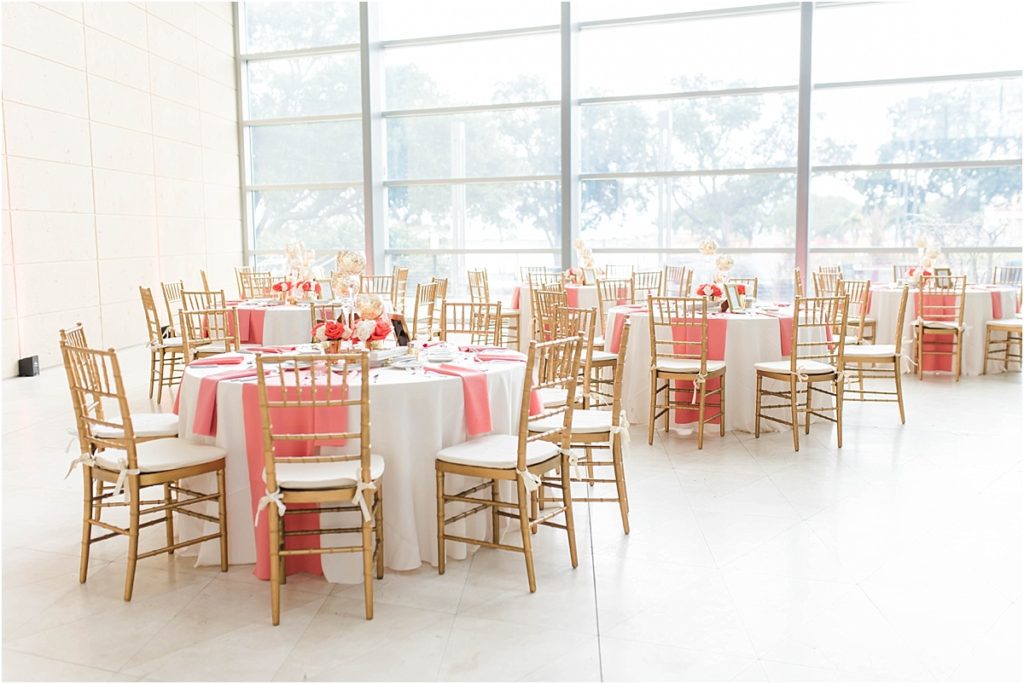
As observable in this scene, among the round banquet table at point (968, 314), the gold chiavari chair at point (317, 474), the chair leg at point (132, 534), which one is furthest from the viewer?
the round banquet table at point (968, 314)

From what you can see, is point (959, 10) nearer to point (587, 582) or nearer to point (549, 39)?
point (549, 39)

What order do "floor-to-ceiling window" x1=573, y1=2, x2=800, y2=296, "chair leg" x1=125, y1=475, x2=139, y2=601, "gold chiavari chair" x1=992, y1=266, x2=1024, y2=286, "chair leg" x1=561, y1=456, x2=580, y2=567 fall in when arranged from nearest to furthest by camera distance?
"chair leg" x1=125, y1=475, x2=139, y2=601, "chair leg" x1=561, y1=456, x2=580, y2=567, "gold chiavari chair" x1=992, y1=266, x2=1024, y2=286, "floor-to-ceiling window" x1=573, y1=2, x2=800, y2=296

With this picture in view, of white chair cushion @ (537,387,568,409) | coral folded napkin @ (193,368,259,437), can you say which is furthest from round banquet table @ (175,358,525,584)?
white chair cushion @ (537,387,568,409)

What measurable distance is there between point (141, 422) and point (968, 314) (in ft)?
24.5

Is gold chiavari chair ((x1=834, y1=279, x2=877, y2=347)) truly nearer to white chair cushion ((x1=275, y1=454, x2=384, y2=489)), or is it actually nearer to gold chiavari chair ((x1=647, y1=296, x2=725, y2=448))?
gold chiavari chair ((x1=647, y1=296, x2=725, y2=448))

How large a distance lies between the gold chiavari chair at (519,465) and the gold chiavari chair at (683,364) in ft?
6.55

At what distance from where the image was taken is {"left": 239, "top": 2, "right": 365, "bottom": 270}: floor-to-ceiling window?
39.7ft

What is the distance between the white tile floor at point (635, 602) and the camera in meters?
2.68

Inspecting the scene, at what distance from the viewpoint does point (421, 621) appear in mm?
2977

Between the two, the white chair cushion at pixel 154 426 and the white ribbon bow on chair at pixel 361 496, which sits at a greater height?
the white chair cushion at pixel 154 426

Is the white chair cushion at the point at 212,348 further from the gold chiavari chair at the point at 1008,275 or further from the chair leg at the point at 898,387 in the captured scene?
the gold chiavari chair at the point at 1008,275

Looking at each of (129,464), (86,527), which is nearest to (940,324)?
(129,464)

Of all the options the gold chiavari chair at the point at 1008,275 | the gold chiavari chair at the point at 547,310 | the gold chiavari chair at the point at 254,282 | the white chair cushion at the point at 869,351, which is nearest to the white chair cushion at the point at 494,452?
the gold chiavari chair at the point at 547,310

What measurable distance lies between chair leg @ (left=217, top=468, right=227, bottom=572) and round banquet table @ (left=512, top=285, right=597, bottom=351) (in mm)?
5266
